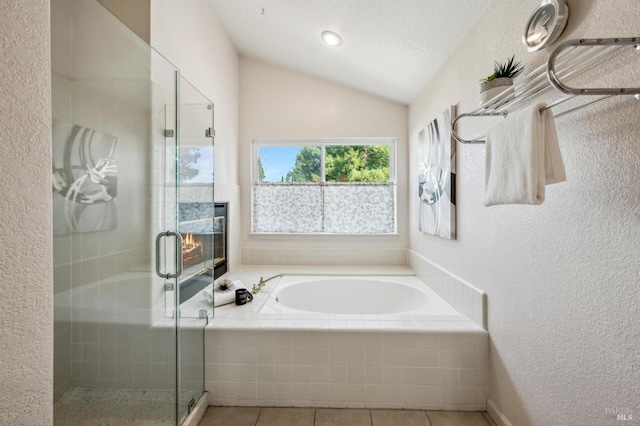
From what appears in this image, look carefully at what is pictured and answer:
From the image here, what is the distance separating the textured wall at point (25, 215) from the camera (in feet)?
2.06

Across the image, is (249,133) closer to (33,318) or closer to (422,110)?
(422,110)

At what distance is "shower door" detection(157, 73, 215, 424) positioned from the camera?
1499 millimetres

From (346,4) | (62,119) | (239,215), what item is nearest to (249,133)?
(239,215)

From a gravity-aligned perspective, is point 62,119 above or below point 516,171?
above

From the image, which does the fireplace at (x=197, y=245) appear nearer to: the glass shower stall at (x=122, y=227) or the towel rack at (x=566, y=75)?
the glass shower stall at (x=122, y=227)

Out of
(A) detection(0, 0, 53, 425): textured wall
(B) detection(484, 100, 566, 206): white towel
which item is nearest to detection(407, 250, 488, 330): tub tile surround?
(B) detection(484, 100, 566, 206): white towel

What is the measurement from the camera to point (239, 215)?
3100 mm

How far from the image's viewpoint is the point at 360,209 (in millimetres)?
3125

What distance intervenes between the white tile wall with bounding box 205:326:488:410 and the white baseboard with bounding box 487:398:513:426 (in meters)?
0.04

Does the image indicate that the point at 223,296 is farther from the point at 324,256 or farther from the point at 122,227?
the point at 324,256

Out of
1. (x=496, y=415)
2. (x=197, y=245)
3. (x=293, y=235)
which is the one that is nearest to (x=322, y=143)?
(x=293, y=235)

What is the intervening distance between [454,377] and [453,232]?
0.87 metres

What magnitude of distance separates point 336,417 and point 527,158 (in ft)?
5.14

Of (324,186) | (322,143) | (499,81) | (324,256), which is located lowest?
(324,256)
